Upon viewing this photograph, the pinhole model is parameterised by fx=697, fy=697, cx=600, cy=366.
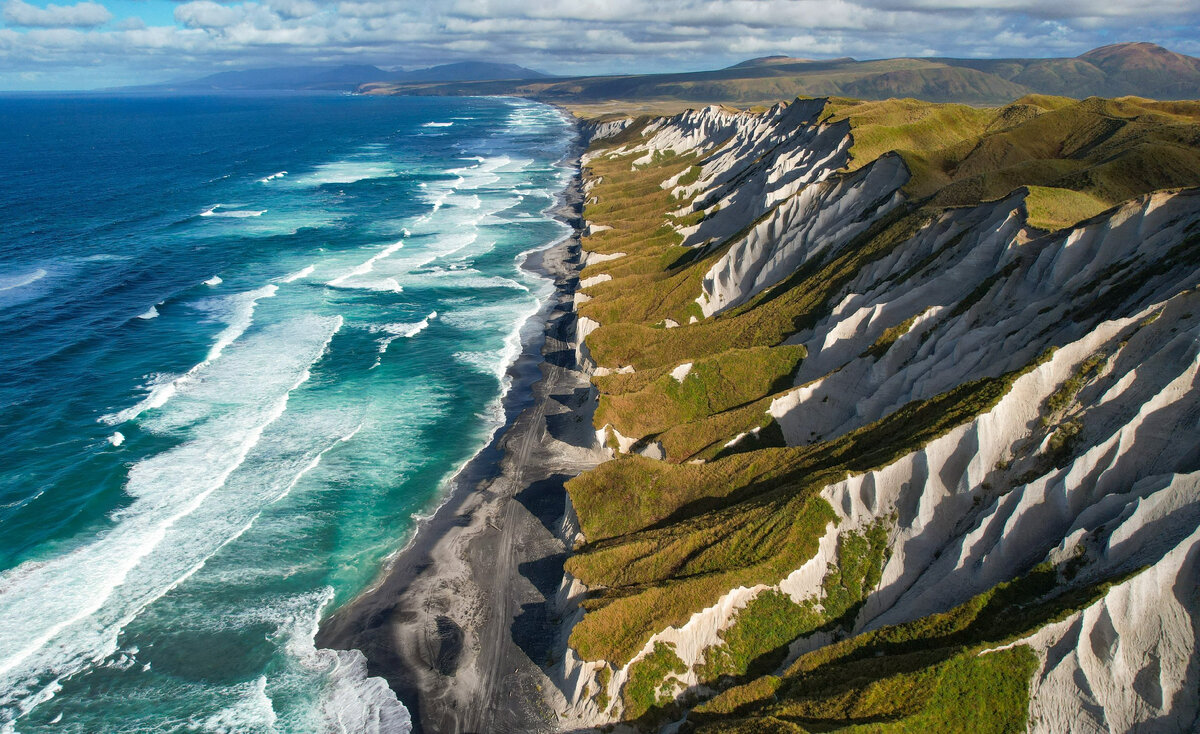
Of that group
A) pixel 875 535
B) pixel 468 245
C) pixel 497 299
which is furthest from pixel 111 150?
pixel 875 535

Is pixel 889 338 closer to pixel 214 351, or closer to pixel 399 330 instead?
pixel 399 330

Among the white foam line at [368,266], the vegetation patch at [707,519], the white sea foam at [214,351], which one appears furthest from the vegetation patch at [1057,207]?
the white foam line at [368,266]

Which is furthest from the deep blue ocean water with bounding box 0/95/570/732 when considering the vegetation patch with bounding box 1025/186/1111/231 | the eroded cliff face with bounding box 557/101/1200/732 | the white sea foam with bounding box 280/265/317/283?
the vegetation patch with bounding box 1025/186/1111/231

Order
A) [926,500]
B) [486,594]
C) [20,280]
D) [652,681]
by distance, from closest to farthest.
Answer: [652,681], [926,500], [486,594], [20,280]

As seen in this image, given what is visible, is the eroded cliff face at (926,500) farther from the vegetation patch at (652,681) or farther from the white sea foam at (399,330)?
the white sea foam at (399,330)

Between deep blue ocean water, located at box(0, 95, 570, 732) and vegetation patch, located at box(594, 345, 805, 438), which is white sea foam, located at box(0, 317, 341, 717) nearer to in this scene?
deep blue ocean water, located at box(0, 95, 570, 732)

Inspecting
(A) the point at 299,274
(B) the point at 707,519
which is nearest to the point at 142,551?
(B) the point at 707,519

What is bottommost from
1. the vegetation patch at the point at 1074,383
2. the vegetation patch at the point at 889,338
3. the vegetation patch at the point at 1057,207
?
the vegetation patch at the point at 889,338
